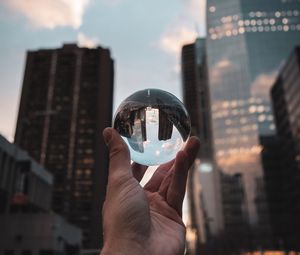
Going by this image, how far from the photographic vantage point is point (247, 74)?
12775 centimetres

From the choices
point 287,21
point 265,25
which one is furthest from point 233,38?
point 287,21

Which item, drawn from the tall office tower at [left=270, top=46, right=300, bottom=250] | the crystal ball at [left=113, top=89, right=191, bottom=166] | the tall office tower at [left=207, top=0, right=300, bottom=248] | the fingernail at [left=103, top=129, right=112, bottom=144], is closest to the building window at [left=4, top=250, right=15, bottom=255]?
the crystal ball at [left=113, top=89, right=191, bottom=166]

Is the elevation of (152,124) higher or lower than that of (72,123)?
lower

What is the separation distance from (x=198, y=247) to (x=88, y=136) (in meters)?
70.7

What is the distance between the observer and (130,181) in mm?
3043

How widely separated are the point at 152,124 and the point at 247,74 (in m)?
131

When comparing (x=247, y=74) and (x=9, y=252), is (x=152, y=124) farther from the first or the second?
(x=247, y=74)

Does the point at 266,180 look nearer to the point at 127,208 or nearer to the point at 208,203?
the point at 208,203

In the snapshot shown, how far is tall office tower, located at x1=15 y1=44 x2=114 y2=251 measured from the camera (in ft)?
507

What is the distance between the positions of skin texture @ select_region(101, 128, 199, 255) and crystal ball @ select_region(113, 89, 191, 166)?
0.68ft

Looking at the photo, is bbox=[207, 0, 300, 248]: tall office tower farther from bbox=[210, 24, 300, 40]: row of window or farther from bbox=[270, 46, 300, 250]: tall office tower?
bbox=[270, 46, 300, 250]: tall office tower

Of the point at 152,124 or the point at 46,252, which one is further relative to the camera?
the point at 46,252

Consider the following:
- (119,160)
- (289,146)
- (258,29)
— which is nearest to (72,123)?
(258,29)

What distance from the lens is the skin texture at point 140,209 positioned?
2691 millimetres
